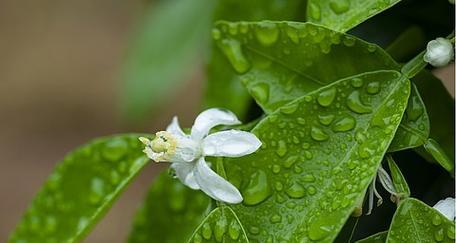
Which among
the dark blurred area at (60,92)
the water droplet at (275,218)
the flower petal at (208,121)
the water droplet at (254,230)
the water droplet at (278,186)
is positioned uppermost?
the flower petal at (208,121)

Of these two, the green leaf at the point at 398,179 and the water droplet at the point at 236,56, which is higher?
the water droplet at the point at 236,56

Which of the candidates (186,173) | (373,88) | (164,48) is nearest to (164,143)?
(186,173)

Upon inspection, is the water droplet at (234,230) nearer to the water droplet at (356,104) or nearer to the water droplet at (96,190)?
the water droplet at (356,104)

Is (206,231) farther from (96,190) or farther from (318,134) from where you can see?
(96,190)

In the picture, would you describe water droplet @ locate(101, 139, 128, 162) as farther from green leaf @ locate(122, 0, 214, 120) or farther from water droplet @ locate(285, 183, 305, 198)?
green leaf @ locate(122, 0, 214, 120)

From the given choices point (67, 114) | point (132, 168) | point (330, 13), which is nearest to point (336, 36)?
point (330, 13)

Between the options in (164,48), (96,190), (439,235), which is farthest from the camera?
(164,48)

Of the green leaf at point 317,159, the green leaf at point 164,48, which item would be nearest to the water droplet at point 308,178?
the green leaf at point 317,159
